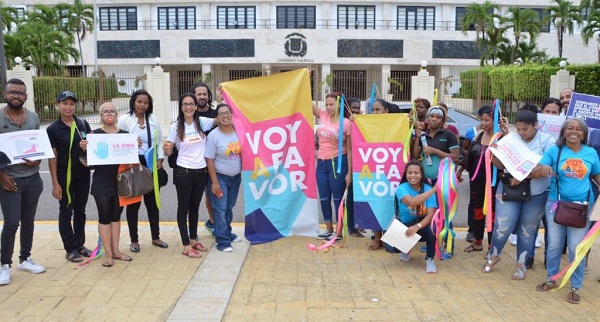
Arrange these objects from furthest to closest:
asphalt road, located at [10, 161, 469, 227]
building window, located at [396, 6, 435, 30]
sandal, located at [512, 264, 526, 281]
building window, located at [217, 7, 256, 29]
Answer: building window, located at [396, 6, 435, 30] → building window, located at [217, 7, 256, 29] → asphalt road, located at [10, 161, 469, 227] → sandal, located at [512, 264, 526, 281]

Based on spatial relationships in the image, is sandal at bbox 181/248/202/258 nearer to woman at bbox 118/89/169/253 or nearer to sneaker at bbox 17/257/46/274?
woman at bbox 118/89/169/253

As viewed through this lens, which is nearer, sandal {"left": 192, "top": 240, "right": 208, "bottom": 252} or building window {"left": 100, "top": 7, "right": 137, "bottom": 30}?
sandal {"left": 192, "top": 240, "right": 208, "bottom": 252}

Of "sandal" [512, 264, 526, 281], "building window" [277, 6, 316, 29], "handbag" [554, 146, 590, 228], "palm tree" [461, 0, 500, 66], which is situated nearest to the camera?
"handbag" [554, 146, 590, 228]

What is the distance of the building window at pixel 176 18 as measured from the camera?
135 feet

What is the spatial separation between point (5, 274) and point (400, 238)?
12.2ft

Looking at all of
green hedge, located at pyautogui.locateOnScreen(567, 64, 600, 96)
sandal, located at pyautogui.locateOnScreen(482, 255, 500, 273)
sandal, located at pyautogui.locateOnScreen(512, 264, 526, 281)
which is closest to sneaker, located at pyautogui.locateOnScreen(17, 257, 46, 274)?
sandal, located at pyautogui.locateOnScreen(482, 255, 500, 273)

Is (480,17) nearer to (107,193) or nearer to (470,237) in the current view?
(470,237)

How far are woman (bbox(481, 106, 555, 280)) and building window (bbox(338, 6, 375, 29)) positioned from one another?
37.0 m

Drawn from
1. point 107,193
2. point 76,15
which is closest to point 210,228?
point 107,193

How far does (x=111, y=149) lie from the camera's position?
5.05m

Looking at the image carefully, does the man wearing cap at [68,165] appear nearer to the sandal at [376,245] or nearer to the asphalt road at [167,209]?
the asphalt road at [167,209]

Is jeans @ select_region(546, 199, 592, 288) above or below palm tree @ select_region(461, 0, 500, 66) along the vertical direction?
below

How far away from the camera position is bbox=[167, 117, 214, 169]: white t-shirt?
5.41m

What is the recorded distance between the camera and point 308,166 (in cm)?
590
